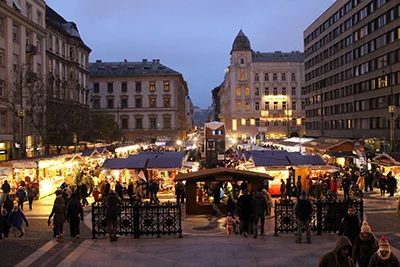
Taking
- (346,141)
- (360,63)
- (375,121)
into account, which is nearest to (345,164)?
(346,141)

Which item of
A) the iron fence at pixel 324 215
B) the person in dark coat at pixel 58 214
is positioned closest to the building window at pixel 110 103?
the person in dark coat at pixel 58 214

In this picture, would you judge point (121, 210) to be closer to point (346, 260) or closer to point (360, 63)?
point (346, 260)

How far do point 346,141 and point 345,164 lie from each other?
12.6ft

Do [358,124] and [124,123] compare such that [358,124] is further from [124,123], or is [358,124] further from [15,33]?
[124,123]

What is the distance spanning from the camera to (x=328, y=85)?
217 feet

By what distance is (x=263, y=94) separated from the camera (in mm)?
96750

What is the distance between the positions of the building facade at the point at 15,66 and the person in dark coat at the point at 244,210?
2459cm

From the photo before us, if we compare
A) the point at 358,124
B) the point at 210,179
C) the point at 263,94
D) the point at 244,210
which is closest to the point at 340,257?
the point at 244,210

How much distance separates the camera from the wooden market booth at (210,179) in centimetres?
1827

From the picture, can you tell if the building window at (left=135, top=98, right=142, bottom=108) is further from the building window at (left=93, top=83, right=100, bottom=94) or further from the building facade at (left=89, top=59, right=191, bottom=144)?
the building window at (left=93, top=83, right=100, bottom=94)

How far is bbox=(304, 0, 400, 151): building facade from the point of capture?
43.8 meters

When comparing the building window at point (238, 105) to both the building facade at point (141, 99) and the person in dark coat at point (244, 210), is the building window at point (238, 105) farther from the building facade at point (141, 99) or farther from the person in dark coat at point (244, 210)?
the person in dark coat at point (244, 210)

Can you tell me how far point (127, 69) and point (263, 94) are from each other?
30.5 meters

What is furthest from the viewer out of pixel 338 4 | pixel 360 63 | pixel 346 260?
pixel 338 4
